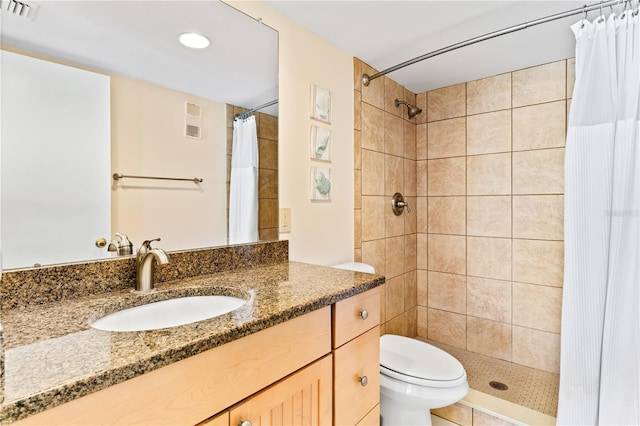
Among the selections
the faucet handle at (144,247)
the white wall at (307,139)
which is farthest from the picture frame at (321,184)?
the faucet handle at (144,247)

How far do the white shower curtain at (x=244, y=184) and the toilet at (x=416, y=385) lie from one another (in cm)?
93

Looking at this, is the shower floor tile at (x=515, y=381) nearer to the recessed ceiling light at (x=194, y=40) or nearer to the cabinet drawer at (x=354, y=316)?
the cabinet drawer at (x=354, y=316)

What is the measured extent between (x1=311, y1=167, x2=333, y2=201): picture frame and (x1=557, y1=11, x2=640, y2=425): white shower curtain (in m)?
1.21

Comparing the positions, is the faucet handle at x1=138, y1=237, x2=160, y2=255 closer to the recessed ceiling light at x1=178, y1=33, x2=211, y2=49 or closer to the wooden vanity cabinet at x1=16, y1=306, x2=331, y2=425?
the wooden vanity cabinet at x1=16, y1=306, x2=331, y2=425

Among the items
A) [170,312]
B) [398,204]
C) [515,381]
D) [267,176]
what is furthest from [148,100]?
[515,381]

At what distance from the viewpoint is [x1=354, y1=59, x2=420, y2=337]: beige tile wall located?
81.5 inches

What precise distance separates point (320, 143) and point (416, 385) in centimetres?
126

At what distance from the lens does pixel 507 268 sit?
7.50 feet

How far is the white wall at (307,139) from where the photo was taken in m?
1.56

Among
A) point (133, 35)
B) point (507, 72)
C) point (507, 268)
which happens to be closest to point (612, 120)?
point (507, 72)

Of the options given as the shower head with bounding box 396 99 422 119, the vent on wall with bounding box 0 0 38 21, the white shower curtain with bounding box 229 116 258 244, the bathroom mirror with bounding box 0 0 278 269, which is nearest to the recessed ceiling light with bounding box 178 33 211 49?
the bathroom mirror with bounding box 0 0 278 269

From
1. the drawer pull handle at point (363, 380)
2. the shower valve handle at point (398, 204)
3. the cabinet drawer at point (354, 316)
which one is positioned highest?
the shower valve handle at point (398, 204)

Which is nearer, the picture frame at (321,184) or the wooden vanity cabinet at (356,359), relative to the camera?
the wooden vanity cabinet at (356,359)

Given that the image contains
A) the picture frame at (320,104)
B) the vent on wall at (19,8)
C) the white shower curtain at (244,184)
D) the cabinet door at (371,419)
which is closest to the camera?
the vent on wall at (19,8)
